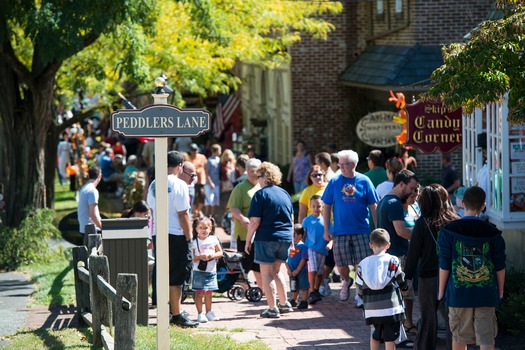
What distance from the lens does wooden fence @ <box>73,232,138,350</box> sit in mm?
7895

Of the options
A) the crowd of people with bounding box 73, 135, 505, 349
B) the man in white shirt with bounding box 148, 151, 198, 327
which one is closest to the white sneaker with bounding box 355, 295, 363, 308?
the crowd of people with bounding box 73, 135, 505, 349

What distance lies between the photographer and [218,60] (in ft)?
69.4

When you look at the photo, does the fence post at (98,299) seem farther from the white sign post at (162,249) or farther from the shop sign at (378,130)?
the shop sign at (378,130)

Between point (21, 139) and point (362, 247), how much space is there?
708cm

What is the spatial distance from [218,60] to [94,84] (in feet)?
8.82

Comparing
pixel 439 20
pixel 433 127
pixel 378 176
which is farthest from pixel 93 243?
pixel 439 20

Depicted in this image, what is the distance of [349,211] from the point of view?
11281 mm

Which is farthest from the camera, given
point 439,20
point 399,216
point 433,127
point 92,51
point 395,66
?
point 439,20

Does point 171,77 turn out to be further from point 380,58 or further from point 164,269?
point 164,269

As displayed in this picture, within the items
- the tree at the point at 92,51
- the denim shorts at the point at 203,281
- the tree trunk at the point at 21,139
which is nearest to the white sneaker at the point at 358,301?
the denim shorts at the point at 203,281

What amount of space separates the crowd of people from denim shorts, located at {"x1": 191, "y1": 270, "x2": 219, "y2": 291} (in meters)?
0.01

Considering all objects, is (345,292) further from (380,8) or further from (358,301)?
(380,8)

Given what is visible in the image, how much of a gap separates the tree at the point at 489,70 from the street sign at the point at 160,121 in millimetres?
2076

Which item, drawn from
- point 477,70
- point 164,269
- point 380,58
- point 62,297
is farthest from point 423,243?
point 380,58
